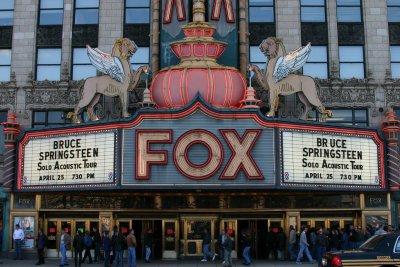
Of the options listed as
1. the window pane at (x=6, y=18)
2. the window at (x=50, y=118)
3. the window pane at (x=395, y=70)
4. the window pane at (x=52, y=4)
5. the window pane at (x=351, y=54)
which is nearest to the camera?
the window at (x=50, y=118)

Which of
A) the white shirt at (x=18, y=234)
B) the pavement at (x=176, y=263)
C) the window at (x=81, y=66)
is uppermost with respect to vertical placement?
the window at (x=81, y=66)

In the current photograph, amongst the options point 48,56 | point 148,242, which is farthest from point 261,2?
point 148,242

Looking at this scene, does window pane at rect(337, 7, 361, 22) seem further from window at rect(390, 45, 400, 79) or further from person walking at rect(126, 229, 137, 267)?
person walking at rect(126, 229, 137, 267)

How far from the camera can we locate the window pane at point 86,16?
117 feet

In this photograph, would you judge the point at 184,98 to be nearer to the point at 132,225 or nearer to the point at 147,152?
the point at 147,152

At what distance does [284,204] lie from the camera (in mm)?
31672

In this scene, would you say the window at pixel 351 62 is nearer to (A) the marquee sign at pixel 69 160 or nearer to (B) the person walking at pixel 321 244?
(B) the person walking at pixel 321 244

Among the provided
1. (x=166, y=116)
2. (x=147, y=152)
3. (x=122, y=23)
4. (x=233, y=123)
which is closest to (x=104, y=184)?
(x=147, y=152)

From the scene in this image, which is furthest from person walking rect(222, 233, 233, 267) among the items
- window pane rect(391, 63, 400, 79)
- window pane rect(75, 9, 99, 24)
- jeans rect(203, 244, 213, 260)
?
window pane rect(75, 9, 99, 24)

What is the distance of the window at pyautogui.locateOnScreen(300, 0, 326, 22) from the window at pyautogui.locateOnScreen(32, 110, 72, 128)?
15.3 m

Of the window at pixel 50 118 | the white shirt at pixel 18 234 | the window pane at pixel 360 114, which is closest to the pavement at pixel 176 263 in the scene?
the white shirt at pixel 18 234

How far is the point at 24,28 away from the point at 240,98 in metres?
14.9

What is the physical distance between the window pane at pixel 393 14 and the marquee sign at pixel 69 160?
1880cm

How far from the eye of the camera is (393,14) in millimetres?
35594
